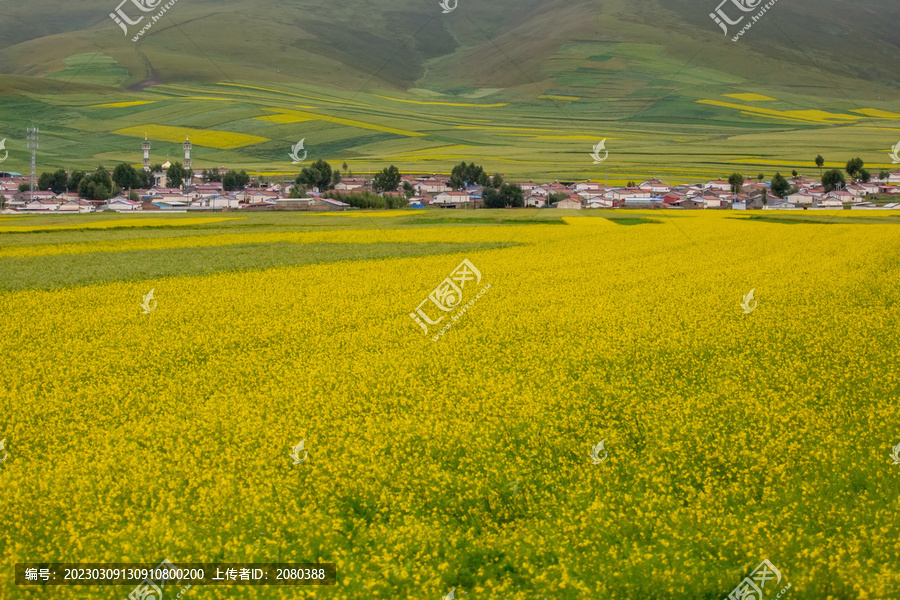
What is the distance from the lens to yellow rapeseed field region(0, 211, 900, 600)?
678 centimetres

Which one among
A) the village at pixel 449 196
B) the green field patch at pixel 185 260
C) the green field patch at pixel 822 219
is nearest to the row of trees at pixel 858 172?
the village at pixel 449 196

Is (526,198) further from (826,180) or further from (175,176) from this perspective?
(175,176)

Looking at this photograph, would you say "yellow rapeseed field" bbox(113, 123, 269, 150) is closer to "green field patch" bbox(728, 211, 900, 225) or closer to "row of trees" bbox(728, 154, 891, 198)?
"row of trees" bbox(728, 154, 891, 198)

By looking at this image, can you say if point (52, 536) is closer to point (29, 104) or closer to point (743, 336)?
point (743, 336)

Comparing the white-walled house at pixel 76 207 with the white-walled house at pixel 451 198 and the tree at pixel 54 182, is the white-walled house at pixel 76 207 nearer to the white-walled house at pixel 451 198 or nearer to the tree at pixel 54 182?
the tree at pixel 54 182

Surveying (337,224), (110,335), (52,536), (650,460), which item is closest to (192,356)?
(110,335)

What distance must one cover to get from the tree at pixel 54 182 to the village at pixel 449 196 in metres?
0.70

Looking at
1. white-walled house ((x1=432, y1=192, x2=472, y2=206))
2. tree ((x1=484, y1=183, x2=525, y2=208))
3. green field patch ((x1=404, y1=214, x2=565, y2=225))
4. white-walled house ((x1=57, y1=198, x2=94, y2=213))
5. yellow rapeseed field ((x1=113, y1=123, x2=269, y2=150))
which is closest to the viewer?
green field patch ((x1=404, y1=214, x2=565, y2=225))

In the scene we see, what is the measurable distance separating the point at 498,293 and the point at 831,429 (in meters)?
12.1

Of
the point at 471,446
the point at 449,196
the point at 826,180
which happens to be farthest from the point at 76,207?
the point at 471,446

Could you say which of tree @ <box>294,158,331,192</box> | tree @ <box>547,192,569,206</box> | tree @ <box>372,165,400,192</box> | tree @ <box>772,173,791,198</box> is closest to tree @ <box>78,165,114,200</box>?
tree @ <box>294,158,331,192</box>

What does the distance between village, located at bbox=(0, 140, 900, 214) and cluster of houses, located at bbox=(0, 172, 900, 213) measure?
104 millimetres

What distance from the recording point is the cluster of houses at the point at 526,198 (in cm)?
8756

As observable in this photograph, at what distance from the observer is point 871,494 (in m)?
A: 7.80
